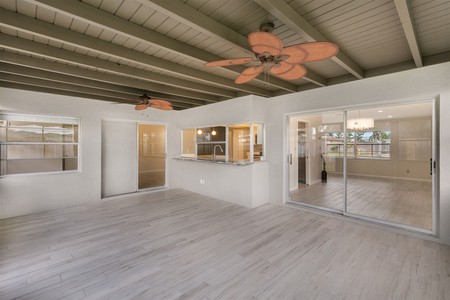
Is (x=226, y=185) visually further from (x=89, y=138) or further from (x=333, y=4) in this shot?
(x=333, y=4)

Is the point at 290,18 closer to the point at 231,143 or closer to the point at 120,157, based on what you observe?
the point at 231,143

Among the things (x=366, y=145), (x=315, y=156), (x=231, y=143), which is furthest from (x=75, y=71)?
(x=366, y=145)

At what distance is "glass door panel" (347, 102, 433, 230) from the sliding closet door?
556 cm

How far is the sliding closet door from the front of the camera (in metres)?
5.62

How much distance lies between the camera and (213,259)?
2561 millimetres

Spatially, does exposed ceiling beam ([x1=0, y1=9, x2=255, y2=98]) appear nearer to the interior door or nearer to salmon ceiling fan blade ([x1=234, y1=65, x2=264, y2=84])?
salmon ceiling fan blade ([x1=234, y1=65, x2=264, y2=84])

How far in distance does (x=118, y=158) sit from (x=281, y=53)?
5.44 metres

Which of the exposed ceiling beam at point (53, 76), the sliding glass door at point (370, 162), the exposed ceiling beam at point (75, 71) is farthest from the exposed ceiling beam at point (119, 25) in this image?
the sliding glass door at point (370, 162)

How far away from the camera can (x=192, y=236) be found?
3.20 m

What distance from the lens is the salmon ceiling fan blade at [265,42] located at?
153 centimetres

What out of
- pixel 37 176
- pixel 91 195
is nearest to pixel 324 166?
pixel 91 195

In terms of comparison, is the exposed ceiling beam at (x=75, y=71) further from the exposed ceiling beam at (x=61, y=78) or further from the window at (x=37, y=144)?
the window at (x=37, y=144)

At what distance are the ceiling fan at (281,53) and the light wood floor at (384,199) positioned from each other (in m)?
3.44

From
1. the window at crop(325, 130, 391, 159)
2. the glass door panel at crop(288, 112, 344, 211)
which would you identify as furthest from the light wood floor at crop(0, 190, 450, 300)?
the window at crop(325, 130, 391, 159)
